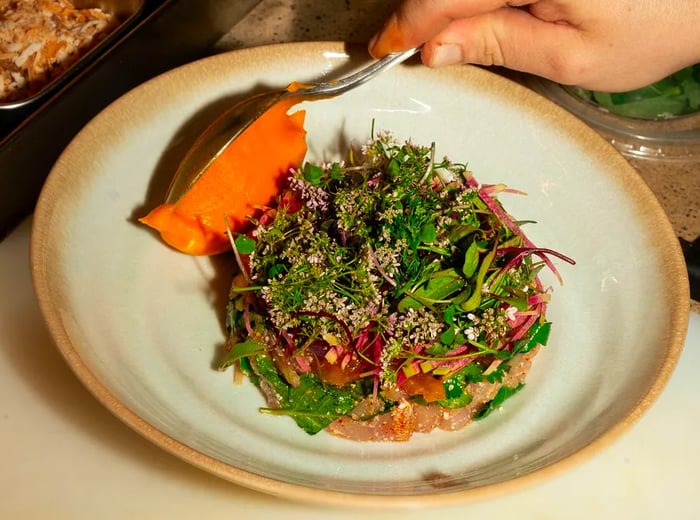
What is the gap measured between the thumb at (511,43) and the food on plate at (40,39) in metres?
0.88

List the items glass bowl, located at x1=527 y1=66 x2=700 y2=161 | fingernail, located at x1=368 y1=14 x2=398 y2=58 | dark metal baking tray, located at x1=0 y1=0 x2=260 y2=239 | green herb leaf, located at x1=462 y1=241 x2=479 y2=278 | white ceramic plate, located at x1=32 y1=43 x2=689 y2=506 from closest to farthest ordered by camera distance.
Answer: white ceramic plate, located at x1=32 y1=43 x2=689 y2=506, green herb leaf, located at x1=462 y1=241 x2=479 y2=278, fingernail, located at x1=368 y1=14 x2=398 y2=58, dark metal baking tray, located at x1=0 y1=0 x2=260 y2=239, glass bowl, located at x1=527 y1=66 x2=700 y2=161

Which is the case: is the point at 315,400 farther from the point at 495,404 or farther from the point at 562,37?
the point at 562,37

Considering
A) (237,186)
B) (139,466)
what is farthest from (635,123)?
(139,466)

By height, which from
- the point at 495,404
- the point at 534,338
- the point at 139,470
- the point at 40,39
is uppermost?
the point at 40,39

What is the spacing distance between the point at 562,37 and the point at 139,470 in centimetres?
113

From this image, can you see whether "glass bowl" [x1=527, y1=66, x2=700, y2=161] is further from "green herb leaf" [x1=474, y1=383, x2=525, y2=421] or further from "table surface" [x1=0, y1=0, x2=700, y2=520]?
"green herb leaf" [x1=474, y1=383, x2=525, y2=421]

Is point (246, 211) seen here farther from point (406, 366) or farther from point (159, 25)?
point (159, 25)

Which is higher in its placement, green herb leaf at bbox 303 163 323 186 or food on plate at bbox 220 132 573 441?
green herb leaf at bbox 303 163 323 186

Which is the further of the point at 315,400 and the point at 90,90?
the point at 90,90

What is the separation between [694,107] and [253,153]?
1.16 metres

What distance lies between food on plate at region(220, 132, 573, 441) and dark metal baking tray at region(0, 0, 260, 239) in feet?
1.54

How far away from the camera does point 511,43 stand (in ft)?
4.61

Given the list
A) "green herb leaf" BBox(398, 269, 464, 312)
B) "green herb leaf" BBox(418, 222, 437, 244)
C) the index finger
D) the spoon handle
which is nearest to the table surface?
"green herb leaf" BBox(398, 269, 464, 312)

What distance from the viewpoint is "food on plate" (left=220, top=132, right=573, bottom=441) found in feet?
3.91
